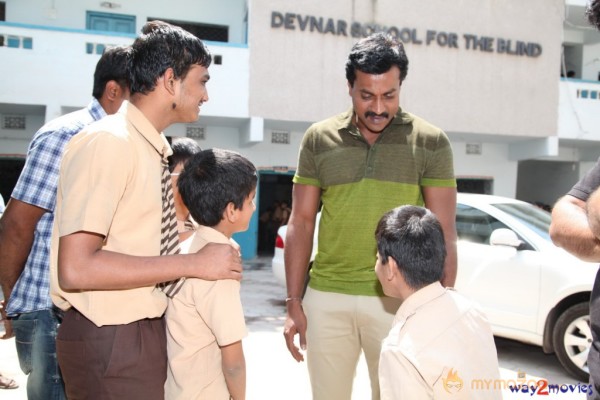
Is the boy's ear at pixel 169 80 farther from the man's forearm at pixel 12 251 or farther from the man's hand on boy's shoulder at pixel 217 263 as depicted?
the man's forearm at pixel 12 251

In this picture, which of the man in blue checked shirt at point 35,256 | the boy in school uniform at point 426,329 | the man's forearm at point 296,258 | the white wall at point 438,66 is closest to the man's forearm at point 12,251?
the man in blue checked shirt at point 35,256

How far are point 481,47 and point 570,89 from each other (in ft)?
8.01

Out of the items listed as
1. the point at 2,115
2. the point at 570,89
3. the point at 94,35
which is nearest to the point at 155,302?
the point at 94,35

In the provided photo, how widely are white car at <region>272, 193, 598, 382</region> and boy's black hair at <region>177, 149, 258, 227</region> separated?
332 centimetres

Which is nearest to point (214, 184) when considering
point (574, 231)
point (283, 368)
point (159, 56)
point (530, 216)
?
point (159, 56)

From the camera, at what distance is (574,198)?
1.59 meters

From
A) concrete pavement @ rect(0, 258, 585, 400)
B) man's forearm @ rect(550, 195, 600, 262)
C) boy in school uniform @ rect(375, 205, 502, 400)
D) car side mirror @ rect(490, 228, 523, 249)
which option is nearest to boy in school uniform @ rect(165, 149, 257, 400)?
boy in school uniform @ rect(375, 205, 502, 400)

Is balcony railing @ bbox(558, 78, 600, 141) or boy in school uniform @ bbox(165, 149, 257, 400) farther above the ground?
balcony railing @ bbox(558, 78, 600, 141)

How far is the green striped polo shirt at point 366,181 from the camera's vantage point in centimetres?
227

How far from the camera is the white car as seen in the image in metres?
4.31

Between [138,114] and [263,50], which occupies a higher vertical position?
[263,50]

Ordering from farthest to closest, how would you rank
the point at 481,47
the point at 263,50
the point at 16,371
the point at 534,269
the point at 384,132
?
1. the point at 481,47
2. the point at 263,50
3. the point at 534,269
4. the point at 16,371
5. the point at 384,132

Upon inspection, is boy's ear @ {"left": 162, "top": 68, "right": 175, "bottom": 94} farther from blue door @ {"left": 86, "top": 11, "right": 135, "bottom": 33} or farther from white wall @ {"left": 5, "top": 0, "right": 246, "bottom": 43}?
blue door @ {"left": 86, "top": 11, "right": 135, "bottom": 33}

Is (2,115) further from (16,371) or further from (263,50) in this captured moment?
(16,371)
